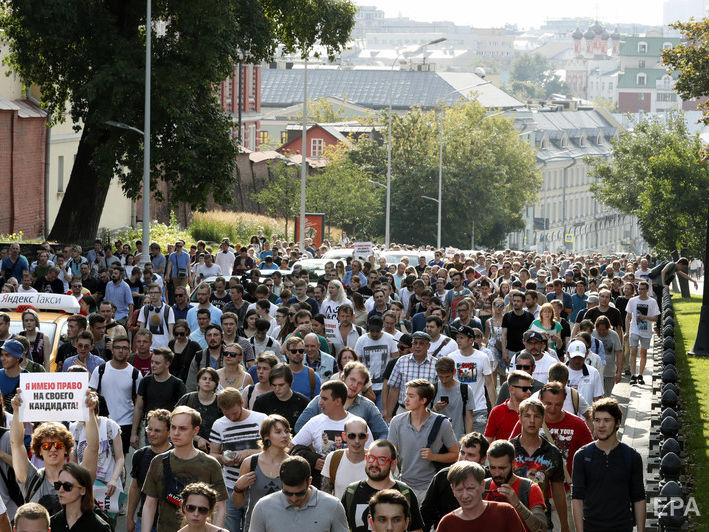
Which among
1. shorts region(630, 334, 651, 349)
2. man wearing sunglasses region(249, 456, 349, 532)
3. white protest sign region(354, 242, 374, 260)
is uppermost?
white protest sign region(354, 242, 374, 260)

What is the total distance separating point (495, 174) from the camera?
84188 mm

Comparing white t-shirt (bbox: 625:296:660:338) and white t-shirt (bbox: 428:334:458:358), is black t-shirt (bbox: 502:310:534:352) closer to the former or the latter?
white t-shirt (bbox: 428:334:458:358)

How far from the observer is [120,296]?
20.1m

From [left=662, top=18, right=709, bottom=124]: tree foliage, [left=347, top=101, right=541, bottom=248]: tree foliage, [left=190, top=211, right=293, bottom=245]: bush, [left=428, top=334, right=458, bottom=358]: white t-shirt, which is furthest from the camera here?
[left=347, top=101, right=541, bottom=248]: tree foliage

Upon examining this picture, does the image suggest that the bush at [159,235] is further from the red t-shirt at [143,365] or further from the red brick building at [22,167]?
the red t-shirt at [143,365]

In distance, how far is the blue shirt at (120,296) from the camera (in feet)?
→ 65.5

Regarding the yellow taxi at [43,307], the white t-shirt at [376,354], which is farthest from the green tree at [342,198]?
the white t-shirt at [376,354]

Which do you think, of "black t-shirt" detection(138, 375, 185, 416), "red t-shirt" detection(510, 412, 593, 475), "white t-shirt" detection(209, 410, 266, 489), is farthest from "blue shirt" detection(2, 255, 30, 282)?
"red t-shirt" detection(510, 412, 593, 475)

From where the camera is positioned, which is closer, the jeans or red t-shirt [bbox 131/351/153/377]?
the jeans

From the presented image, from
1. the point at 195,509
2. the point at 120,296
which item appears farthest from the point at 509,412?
the point at 120,296

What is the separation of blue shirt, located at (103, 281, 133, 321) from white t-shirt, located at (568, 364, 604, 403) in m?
8.78

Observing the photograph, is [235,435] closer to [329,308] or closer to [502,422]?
[502,422]

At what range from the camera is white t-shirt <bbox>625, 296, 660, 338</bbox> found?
21031 mm

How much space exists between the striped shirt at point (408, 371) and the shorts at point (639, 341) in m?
8.66
